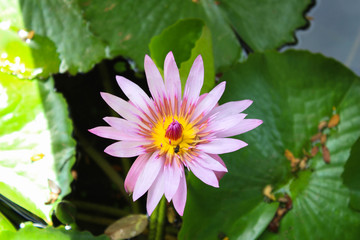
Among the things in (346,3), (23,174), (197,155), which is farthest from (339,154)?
(23,174)

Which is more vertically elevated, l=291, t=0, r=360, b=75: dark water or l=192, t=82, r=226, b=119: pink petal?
l=291, t=0, r=360, b=75: dark water

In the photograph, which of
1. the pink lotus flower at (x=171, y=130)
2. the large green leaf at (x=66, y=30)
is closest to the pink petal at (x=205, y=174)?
the pink lotus flower at (x=171, y=130)

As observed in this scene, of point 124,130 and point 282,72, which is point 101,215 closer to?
point 124,130

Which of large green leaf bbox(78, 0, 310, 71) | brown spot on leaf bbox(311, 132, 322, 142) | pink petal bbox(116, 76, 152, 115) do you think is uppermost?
large green leaf bbox(78, 0, 310, 71)

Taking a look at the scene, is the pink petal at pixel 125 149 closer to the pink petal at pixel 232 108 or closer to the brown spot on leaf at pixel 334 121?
the pink petal at pixel 232 108

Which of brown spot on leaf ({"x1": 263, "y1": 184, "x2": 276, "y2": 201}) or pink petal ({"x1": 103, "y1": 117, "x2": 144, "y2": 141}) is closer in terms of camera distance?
pink petal ({"x1": 103, "y1": 117, "x2": 144, "y2": 141})

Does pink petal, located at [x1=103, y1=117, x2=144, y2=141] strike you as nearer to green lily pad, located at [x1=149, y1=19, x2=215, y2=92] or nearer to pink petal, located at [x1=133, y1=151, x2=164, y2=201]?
pink petal, located at [x1=133, y1=151, x2=164, y2=201]

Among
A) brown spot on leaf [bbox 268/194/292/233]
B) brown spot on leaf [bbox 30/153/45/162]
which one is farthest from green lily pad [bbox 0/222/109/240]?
brown spot on leaf [bbox 268/194/292/233]

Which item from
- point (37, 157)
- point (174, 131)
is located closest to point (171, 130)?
point (174, 131)
